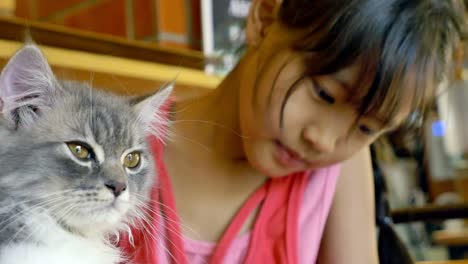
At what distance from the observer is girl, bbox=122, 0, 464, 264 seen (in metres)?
0.82

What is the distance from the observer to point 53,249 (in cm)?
66

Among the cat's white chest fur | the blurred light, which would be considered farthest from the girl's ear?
the blurred light

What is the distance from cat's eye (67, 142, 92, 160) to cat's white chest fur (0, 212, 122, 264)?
0.10 metres

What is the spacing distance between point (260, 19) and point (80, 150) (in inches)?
18.4

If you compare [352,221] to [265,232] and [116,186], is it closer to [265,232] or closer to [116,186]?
[265,232]

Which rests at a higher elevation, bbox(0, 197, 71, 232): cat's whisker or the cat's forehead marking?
the cat's forehead marking

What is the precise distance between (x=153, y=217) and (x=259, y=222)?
24 cm

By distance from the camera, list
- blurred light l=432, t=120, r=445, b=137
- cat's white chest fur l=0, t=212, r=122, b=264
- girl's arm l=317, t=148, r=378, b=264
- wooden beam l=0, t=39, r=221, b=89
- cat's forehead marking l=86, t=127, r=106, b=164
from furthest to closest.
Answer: blurred light l=432, t=120, r=445, b=137 → wooden beam l=0, t=39, r=221, b=89 → girl's arm l=317, t=148, r=378, b=264 → cat's forehead marking l=86, t=127, r=106, b=164 → cat's white chest fur l=0, t=212, r=122, b=264

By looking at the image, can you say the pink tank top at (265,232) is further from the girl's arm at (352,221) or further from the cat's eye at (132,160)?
the cat's eye at (132,160)

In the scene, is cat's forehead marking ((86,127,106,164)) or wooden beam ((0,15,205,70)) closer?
cat's forehead marking ((86,127,106,164))

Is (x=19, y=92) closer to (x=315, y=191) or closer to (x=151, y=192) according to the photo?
(x=151, y=192)

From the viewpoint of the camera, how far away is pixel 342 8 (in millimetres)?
828

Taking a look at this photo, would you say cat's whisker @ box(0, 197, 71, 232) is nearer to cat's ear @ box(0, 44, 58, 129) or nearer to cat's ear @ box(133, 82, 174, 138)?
cat's ear @ box(0, 44, 58, 129)

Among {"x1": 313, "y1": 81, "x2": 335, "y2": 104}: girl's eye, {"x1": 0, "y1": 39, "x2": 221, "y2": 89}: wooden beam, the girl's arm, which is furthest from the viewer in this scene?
{"x1": 0, "y1": 39, "x2": 221, "y2": 89}: wooden beam
